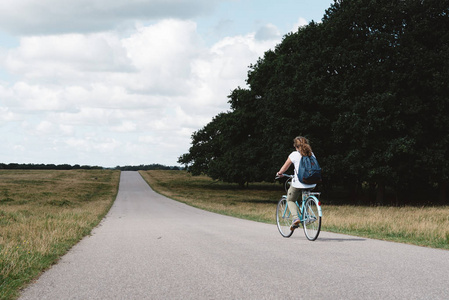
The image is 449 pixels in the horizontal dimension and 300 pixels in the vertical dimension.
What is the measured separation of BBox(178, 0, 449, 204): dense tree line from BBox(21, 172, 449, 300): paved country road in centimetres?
1594

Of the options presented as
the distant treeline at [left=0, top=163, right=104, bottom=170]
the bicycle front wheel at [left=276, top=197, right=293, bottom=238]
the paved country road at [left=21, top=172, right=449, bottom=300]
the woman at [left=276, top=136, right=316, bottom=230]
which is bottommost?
the paved country road at [left=21, top=172, right=449, bottom=300]

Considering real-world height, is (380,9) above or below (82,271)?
above

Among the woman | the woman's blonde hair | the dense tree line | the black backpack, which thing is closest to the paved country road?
the woman

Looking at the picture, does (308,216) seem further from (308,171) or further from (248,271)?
(248,271)

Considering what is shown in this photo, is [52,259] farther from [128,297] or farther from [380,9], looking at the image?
[380,9]

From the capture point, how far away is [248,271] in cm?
569

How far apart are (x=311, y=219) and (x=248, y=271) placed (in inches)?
138

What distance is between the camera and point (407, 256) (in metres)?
6.68

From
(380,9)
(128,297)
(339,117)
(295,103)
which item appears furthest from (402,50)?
(128,297)

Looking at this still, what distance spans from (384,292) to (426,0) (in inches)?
953

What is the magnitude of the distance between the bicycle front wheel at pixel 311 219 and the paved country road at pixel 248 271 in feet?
1.10

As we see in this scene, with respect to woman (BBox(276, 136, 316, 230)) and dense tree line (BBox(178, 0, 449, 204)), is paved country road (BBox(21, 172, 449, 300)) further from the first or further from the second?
dense tree line (BBox(178, 0, 449, 204))

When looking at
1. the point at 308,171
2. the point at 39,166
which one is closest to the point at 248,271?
the point at 308,171

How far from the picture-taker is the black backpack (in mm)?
8633
